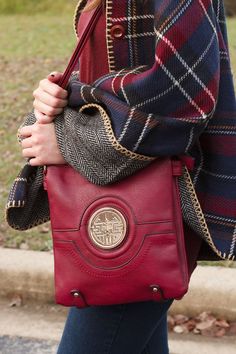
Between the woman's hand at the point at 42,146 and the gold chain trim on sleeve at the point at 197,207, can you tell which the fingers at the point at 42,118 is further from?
the gold chain trim on sleeve at the point at 197,207

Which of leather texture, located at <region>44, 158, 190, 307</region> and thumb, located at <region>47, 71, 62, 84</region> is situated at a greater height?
thumb, located at <region>47, 71, 62, 84</region>

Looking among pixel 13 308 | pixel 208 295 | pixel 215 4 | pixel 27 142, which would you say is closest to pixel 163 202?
pixel 27 142

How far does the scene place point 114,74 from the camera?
66.6 inches

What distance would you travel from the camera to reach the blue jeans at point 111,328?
5.79ft

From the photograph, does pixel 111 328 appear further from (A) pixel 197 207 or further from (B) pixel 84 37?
(B) pixel 84 37

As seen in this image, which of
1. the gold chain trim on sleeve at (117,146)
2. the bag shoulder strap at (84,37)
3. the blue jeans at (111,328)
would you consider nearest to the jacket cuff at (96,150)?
the gold chain trim on sleeve at (117,146)

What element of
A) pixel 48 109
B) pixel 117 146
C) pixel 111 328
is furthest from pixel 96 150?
pixel 111 328

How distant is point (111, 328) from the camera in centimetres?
177

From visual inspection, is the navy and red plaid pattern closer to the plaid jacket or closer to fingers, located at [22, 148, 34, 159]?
the plaid jacket

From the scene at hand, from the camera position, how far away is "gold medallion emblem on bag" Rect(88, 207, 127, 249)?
1688 millimetres

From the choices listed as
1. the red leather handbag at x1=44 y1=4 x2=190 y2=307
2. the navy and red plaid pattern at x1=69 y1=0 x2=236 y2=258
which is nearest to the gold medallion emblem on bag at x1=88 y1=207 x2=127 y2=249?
the red leather handbag at x1=44 y1=4 x2=190 y2=307

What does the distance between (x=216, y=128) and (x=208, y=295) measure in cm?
179

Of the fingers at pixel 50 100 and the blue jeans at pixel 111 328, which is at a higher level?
the fingers at pixel 50 100

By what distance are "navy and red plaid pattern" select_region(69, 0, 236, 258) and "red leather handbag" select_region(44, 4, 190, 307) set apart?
71 mm
